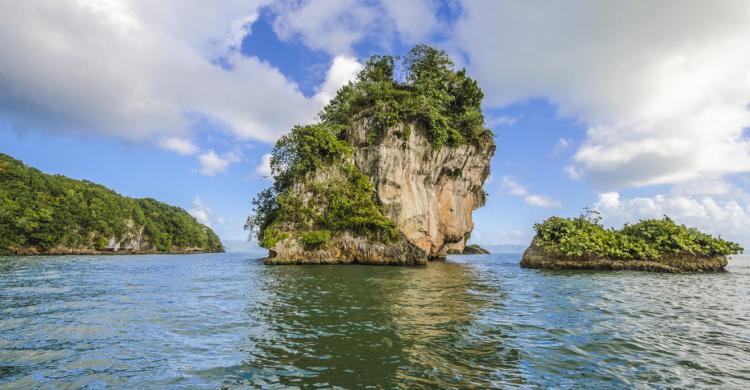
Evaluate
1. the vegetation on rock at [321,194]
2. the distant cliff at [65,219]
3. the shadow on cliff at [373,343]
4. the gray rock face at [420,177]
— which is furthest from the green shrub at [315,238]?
the distant cliff at [65,219]

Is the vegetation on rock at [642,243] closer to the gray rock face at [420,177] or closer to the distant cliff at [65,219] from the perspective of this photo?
the gray rock face at [420,177]

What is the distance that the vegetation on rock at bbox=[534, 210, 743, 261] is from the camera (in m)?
30.3

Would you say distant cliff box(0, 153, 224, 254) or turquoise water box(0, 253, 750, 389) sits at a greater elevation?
distant cliff box(0, 153, 224, 254)

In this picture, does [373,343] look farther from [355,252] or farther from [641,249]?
[641,249]

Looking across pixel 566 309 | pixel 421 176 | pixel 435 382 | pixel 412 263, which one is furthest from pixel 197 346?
pixel 421 176

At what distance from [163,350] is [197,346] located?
647mm

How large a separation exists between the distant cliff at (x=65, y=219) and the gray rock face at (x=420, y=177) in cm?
6521

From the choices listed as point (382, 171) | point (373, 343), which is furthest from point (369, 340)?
point (382, 171)

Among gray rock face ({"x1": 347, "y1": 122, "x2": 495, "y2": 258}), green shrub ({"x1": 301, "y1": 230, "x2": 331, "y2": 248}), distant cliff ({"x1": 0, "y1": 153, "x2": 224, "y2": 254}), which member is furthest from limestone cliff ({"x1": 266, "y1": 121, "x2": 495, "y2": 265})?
distant cliff ({"x1": 0, "y1": 153, "x2": 224, "y2": 254})

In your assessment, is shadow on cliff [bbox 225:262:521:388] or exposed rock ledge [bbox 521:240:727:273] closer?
shadow on cliff [bbox 225:262:521:388]

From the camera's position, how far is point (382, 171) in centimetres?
3906

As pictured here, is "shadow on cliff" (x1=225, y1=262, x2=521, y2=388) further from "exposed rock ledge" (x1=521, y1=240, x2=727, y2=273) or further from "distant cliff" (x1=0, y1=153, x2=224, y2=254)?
"distant cliff" (x1=0, y1=153, x2=224, y2=254)

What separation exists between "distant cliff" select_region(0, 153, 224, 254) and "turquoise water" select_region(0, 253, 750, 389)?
221 ft

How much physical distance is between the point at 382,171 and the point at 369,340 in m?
31.4
